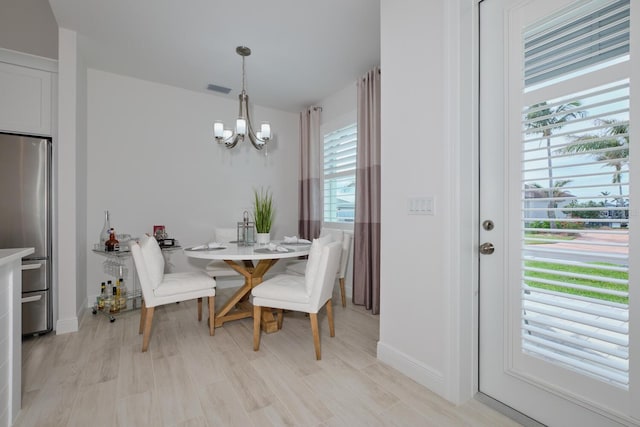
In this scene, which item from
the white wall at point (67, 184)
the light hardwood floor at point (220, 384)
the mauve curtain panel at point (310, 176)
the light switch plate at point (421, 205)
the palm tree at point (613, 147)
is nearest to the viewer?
the palm tree at point (613, 147)

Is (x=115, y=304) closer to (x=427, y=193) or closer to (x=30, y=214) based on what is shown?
(x=30, y=214)

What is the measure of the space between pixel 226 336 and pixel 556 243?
2380mm

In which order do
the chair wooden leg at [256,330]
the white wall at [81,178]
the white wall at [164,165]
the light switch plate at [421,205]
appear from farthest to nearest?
1. the white wall at [164,165]
2. the white wall at [81,178]
3. the chair wooden leg at [256,330]
4. the light switch plate at [421,205]

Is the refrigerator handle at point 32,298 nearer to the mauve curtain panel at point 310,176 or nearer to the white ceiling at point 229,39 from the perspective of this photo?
Result: the white ceiling at point 229,39

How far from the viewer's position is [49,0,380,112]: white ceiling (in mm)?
2297

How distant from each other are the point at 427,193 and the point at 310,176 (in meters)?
2.66

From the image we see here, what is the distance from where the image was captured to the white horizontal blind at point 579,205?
1195 millimetres

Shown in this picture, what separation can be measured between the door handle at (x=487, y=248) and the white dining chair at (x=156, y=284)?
202 centimetres

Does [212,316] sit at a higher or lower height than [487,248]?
lower

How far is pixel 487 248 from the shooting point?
1.62 metres

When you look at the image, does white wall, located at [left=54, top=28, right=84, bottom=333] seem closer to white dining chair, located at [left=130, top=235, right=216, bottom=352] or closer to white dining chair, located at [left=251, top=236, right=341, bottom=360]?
white dining chair, located at [left=130, top=235, right=216, bottom=352]

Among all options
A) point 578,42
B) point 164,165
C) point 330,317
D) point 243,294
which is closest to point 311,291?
point 330,317

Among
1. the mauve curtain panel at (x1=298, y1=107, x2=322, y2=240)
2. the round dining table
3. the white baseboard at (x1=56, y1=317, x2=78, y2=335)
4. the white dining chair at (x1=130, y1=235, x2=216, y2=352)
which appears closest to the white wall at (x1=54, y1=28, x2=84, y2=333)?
the white baseboard at (x1=56, y1=317, x2=78, y2=335)

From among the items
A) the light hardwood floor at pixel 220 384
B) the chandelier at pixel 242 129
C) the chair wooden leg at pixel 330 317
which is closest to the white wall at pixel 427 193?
the light hardwood floor at pixel 220 384
